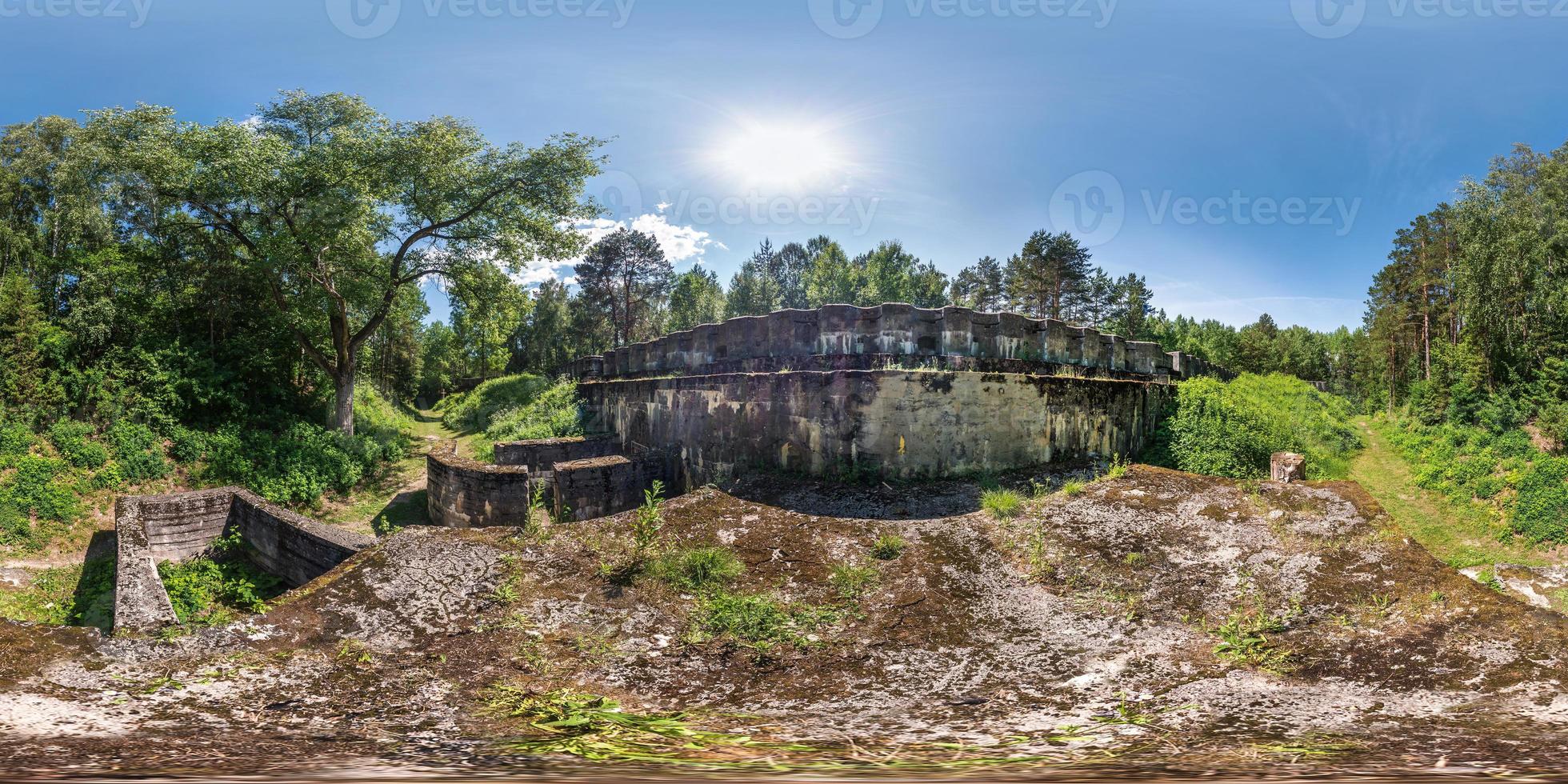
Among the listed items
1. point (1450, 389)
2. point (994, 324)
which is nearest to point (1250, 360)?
point (1450, 389)

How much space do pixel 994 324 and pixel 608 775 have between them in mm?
8683

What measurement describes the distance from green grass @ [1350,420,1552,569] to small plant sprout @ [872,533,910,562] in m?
9.51

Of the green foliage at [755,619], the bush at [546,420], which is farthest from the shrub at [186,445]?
the green foliage at [755,619]

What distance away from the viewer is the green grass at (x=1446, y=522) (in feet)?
40.2

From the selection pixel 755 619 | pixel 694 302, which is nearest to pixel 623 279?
pixel 694 302

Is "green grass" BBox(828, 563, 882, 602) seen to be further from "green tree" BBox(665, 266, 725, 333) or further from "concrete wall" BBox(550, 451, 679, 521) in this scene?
"green tree" BBox(665, 266, 725, 333)

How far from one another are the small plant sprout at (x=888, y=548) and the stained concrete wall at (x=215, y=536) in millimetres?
5902

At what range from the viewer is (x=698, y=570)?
627 cm

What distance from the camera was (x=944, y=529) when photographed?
736 centimetres

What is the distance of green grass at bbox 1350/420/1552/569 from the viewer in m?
12.3

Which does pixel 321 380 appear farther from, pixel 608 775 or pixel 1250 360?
pixel 1250 360

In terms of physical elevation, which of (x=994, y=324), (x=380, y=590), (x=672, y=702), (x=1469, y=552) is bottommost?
(x=1469, y=552)

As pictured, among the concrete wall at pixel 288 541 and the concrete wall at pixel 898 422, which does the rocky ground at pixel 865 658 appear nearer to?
the concrete wall at pixel 898 422

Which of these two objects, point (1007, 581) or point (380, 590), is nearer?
point (380, 590)
